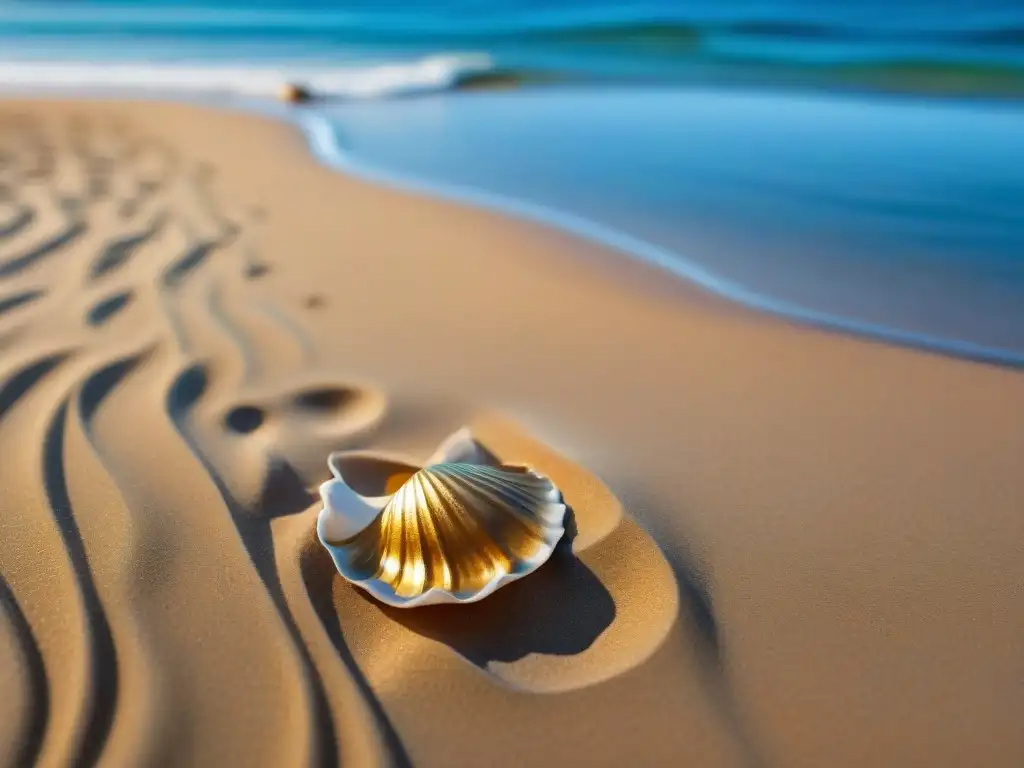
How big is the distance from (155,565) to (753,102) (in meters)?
7.39

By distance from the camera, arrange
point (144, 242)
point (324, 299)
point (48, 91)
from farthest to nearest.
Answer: point (48, 91) < point (144, 242) < point (324, 299)

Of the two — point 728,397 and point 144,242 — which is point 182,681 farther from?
point 144,242

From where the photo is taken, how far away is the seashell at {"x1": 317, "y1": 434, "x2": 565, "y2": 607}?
5.11 ft

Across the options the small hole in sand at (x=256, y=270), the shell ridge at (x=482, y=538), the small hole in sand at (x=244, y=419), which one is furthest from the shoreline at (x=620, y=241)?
the small hole in sand at (x=244, y=419)

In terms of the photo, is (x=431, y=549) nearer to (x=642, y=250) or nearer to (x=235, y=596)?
(x=235, y=596)

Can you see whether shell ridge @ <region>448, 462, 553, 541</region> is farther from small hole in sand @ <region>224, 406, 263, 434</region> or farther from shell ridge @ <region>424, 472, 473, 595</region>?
small hole in sand @ <region>224, 406, 263, 434</region>

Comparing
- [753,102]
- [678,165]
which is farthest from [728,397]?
[753,102]

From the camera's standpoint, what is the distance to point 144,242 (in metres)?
3.51

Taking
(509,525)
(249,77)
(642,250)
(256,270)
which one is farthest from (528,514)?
(249,77)

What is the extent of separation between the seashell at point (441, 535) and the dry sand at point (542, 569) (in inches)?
2.0

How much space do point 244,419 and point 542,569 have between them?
1024 millimetres

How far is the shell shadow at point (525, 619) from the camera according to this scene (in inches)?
58.2

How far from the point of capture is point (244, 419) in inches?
85.2

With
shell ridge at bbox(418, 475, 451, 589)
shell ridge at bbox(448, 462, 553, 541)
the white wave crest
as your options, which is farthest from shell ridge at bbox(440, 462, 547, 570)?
the white wave crest
